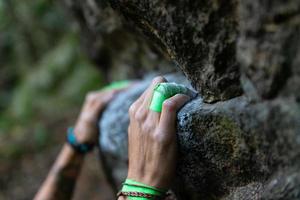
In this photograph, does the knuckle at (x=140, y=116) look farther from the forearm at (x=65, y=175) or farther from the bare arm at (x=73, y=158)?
the forearm at (x=65, y=175)

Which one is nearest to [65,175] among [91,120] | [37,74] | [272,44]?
[91,120]

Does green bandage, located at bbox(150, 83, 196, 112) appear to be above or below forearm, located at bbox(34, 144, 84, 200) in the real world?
above

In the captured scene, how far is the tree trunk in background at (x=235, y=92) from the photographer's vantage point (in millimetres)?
1268

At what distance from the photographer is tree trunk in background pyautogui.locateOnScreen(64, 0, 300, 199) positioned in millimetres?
1268

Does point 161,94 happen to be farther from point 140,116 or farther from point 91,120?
point 91,120

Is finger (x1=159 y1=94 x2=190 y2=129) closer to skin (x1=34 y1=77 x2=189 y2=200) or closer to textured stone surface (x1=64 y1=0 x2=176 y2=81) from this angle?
skin (x1=34 y1=77 x2=189 y2=200)

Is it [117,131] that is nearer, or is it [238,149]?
[238,149]

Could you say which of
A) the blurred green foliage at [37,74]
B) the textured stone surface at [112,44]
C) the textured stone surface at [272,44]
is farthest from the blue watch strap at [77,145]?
the blurred green foliage at [37,74]

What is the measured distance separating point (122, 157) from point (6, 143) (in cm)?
414

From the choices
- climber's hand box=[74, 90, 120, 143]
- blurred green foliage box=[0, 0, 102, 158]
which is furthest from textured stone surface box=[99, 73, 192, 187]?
blurred green foliage box=[0, 0, 102, 158]

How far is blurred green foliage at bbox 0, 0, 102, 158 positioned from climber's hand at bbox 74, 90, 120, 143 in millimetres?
3432

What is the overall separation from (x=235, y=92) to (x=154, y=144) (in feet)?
1.14

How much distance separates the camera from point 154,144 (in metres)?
1.70

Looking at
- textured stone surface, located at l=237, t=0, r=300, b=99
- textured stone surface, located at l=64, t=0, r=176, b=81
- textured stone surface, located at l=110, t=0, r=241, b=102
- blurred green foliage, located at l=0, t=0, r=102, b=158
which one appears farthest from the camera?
blurred green foliage, located at l=0, t=0, r=102, b=158
